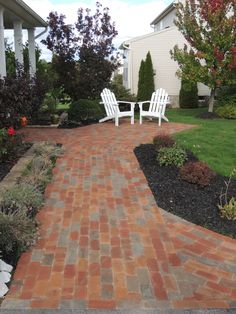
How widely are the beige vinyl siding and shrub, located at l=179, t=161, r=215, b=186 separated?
11267 mm

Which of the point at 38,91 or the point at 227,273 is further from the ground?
the point at 38,91

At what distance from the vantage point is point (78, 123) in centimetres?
1056

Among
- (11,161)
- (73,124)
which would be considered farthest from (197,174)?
(73,124)

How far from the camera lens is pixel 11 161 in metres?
5.98

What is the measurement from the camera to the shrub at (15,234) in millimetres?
3269

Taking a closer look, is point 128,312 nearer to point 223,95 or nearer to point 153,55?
point 223,95

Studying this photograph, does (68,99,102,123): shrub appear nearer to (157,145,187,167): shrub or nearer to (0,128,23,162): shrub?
(0,128,23,162): shrub

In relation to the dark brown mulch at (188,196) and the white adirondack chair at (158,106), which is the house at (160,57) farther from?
the dark brown mulch at (188,196)

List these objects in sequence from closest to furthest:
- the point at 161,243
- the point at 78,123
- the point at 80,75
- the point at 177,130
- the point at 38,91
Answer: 1. the point at 161,243
2. the point at 38,91
3. the point at 177,130
4. the point at 78,123
5. the point at 80,75

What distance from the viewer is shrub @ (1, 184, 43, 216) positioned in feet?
12.5

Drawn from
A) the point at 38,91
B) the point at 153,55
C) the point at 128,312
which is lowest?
the point at 128,312

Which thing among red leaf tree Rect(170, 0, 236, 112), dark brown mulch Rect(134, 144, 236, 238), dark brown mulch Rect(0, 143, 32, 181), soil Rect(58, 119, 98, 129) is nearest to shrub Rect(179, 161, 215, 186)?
dark brown mulch Rect(134, 144, 236, 238)

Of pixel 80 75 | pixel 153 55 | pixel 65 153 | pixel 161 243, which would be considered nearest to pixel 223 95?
pixel 153 55

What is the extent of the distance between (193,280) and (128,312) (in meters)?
0.65
